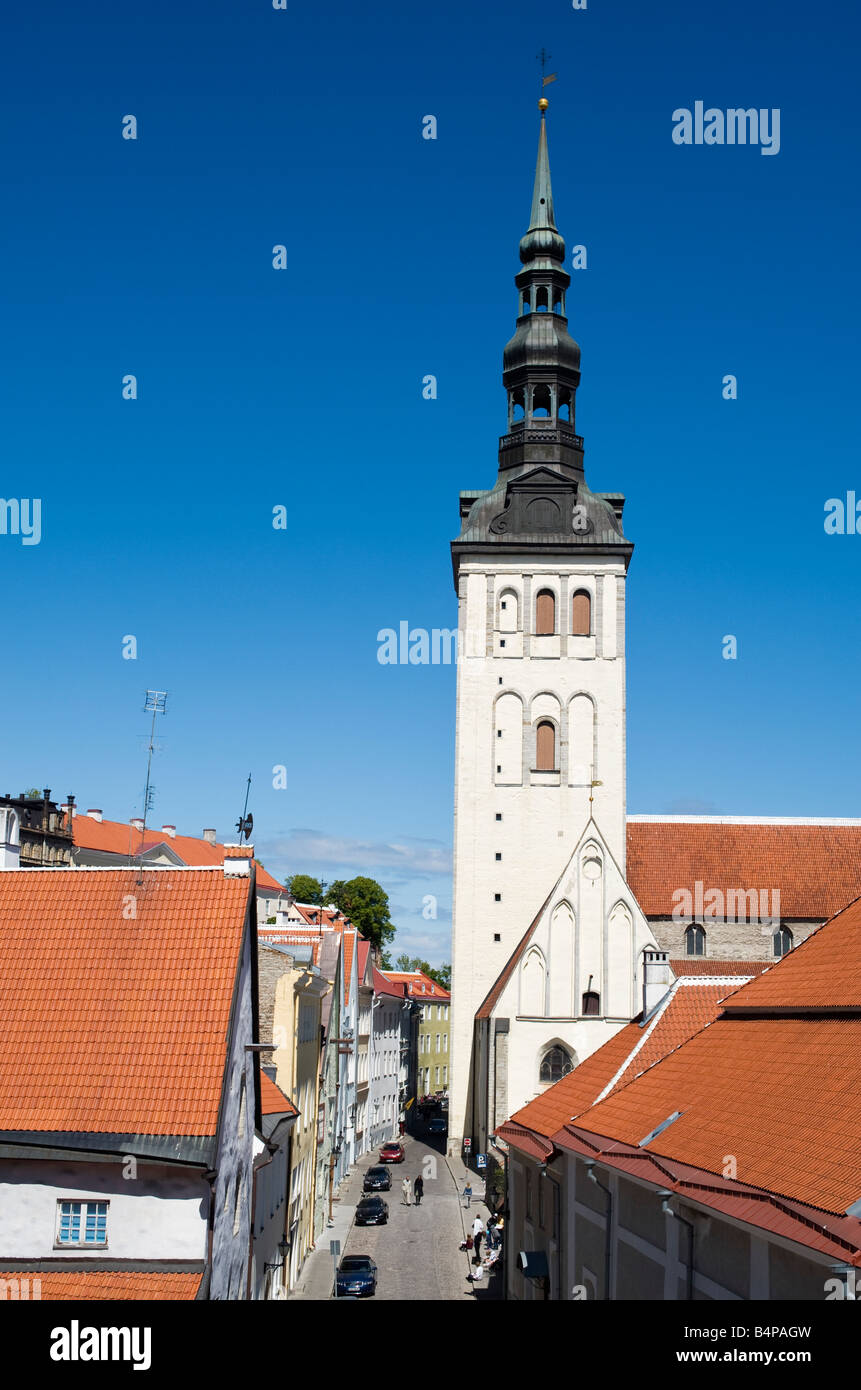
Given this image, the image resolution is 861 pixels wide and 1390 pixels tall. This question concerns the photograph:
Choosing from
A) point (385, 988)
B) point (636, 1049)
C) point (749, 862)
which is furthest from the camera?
point (385, 988)

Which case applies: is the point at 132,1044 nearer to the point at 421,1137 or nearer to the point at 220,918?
the point at 220,918

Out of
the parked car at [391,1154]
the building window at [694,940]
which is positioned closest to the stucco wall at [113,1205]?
the building window at [694,940]

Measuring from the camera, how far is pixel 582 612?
6150 centimetres

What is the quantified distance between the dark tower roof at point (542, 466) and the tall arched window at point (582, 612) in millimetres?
2368

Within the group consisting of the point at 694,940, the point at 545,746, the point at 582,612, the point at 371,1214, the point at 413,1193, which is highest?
the point at 582,612

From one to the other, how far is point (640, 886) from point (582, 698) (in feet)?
30.3

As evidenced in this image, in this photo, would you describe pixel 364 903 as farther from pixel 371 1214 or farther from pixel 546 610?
pixel 371 1214

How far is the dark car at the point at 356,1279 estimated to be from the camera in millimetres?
30031

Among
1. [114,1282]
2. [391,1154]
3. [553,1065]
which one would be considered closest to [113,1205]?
[114,1282]

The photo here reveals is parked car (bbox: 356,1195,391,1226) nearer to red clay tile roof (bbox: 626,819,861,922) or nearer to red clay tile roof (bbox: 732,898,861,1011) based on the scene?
red clay tile roof (bbox: 626,819,861,922)

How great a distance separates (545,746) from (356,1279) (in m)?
32.9

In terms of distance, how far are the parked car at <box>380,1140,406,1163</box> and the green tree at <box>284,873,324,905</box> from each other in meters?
37.2

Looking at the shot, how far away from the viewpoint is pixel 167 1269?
609 inches
